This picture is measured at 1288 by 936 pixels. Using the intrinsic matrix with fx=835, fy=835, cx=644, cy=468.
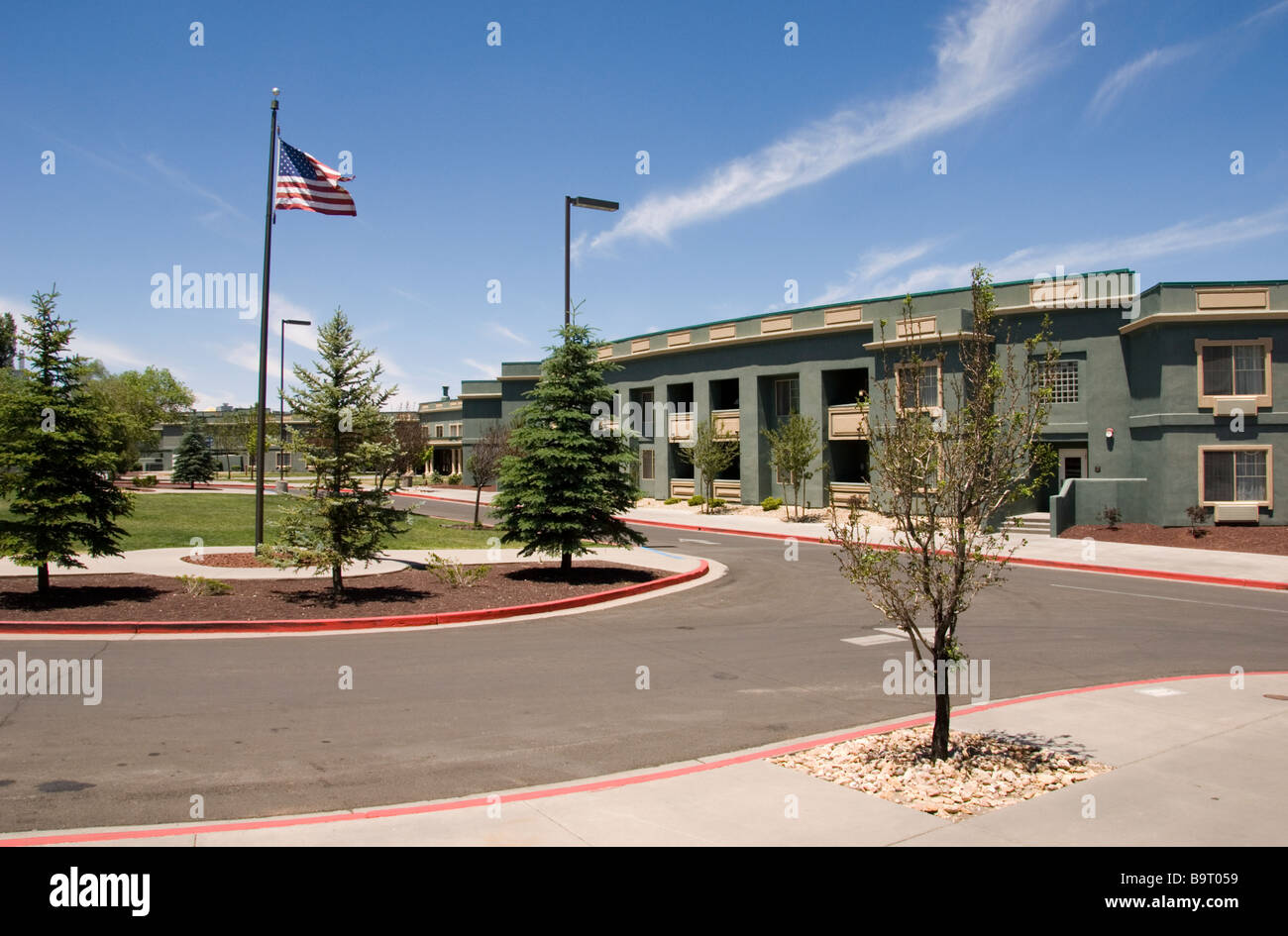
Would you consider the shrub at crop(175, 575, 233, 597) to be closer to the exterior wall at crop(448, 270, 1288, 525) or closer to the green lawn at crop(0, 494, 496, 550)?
the green lawn at crop(0, 494, 496, 550)

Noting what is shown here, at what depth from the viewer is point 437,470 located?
77500 mm

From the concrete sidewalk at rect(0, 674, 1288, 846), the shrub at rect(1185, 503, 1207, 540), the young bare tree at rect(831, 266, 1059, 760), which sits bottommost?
the concrete sidewalk at rect(0, 674, 1288, 846)

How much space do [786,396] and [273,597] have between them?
1198 inches

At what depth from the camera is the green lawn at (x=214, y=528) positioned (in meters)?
22.2

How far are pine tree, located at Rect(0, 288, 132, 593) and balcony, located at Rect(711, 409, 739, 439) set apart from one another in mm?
31353

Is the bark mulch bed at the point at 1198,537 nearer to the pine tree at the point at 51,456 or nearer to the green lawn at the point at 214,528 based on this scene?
the green lawn at the point at 214,528

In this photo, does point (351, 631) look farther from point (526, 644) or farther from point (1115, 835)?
point (1115, 835)

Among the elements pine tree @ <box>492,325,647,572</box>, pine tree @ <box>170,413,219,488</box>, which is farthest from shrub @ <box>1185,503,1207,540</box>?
pine tree @ <box>170,413,219,488</box>

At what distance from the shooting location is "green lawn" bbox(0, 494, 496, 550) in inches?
874

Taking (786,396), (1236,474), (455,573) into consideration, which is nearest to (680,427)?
(786,396)

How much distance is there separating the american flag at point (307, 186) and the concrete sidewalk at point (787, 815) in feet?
51.4

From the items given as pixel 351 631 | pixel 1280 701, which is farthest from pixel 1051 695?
pixel 351 631

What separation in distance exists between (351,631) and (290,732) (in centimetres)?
539

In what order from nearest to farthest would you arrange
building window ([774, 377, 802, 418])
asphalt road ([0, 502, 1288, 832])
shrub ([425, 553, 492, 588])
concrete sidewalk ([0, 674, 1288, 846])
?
concrete sidewalk ([0, 674, 1288, 846]) → asphalt road ([0, 502, 1288, 832]) → shrub ([425, 553, 492, 588]) → building window ([774, 377, 802, 418])
